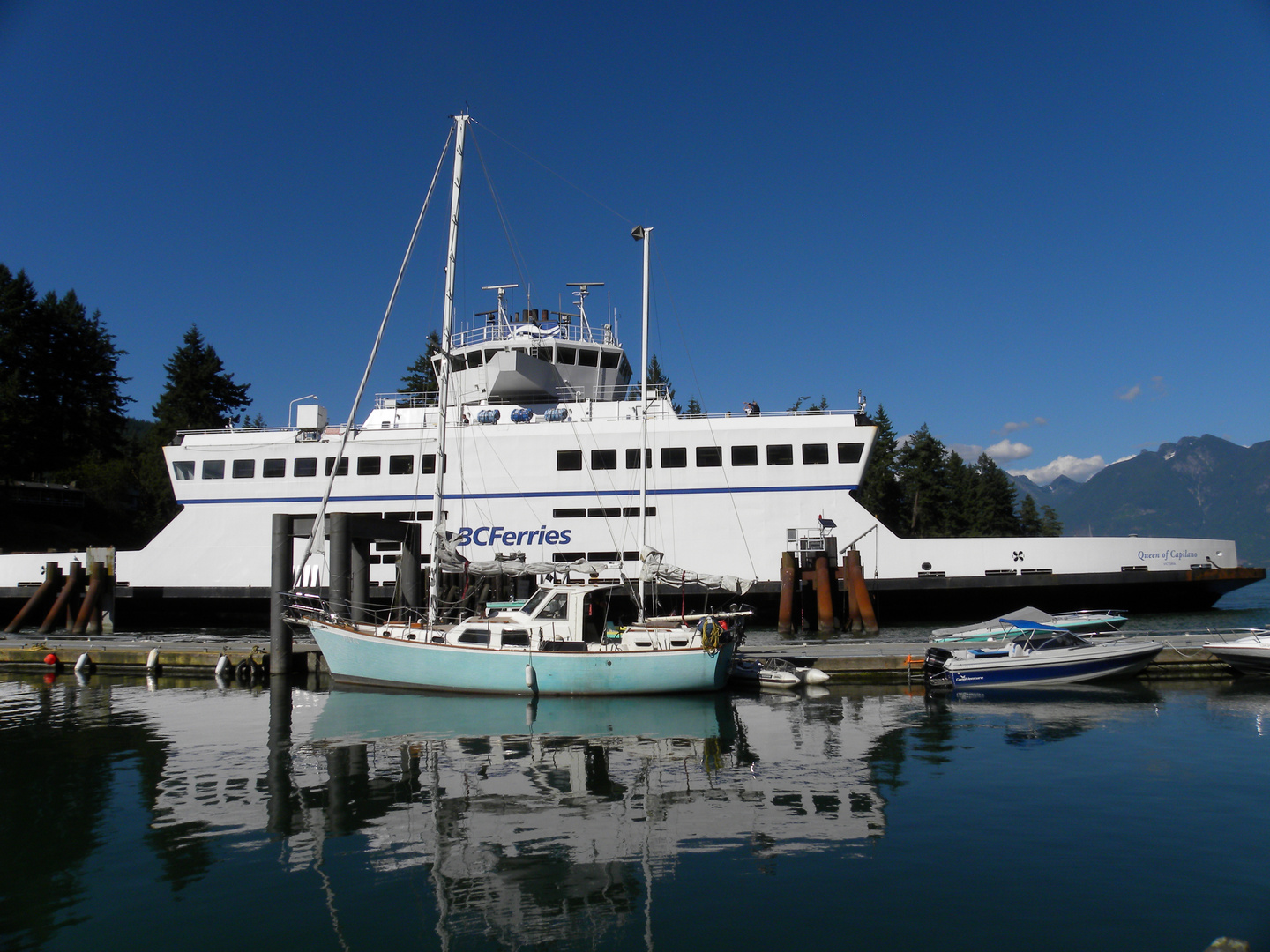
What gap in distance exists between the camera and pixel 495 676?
1505 centimetres

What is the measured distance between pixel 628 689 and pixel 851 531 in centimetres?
1182

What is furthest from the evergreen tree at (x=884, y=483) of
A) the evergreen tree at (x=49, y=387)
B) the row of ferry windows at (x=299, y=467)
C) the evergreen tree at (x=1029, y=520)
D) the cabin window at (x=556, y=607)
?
the evergreen tree at (x=49, y=387)

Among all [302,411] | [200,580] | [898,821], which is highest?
[302,411]

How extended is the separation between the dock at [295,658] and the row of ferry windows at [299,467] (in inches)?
260

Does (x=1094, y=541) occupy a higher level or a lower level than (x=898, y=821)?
higher

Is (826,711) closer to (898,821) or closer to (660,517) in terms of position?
(898,821)

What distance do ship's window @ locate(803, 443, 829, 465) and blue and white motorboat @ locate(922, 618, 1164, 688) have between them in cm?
932

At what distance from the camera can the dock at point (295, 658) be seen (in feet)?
53.7

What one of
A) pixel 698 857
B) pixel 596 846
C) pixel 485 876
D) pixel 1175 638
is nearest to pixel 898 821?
pixel 698 857

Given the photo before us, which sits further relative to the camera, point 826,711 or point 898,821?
point 826,711

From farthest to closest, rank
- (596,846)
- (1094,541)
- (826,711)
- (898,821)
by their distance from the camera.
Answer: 1. (1094,541)
2. (826,711)
3. (898,821)
4. (596,846)

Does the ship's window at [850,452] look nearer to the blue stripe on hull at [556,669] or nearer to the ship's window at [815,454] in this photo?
the ship's window at [815,454]

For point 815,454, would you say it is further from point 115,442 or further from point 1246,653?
point 115,442

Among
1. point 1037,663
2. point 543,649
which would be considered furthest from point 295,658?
point 1037,663
